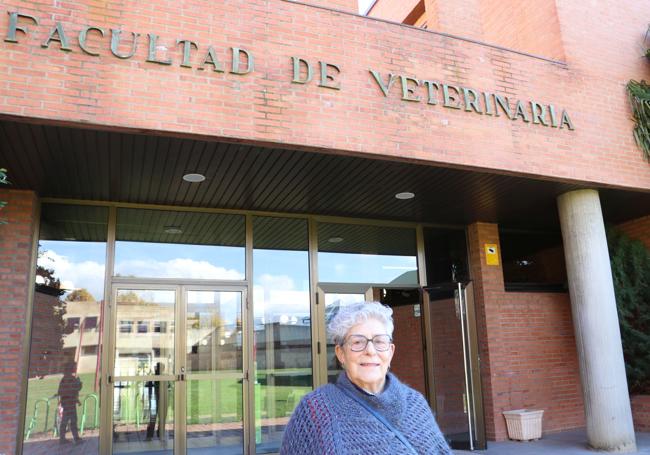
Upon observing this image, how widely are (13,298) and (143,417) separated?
216 centimetres

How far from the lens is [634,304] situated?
9.23 metres

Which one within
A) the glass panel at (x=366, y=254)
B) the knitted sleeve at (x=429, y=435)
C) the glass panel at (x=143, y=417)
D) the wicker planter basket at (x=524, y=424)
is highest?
the glass panel at (x=366, y=254)

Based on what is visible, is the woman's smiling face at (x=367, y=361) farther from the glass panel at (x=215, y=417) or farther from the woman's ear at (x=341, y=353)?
the glass panel at (x=215, y=417)

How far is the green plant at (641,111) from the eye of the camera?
26.6ft

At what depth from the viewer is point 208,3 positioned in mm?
5930

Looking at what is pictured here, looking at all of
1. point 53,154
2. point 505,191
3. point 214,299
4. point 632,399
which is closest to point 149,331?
point 214,299

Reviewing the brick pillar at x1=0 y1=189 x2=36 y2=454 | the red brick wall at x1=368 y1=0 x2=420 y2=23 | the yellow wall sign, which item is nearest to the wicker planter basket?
the yellow wall sign

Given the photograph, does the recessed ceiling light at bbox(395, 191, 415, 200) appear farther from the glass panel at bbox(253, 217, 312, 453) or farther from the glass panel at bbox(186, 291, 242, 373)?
the glass panel at bbox(186, 291, 242, 373)

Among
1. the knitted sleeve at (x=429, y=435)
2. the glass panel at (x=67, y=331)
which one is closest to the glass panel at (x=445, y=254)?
the glass panel at (x=67, y=331)

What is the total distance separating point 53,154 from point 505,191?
18.4ft

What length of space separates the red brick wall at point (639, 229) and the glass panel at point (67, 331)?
8.47 meters

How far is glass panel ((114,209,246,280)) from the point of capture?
7.93 m

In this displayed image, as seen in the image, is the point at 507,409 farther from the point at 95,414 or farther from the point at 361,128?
the point at 95,414

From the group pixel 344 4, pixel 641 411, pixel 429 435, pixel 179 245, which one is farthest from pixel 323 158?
pixel 641 411
